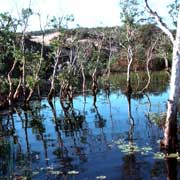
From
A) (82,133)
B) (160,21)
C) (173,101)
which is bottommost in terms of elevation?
(82,133)

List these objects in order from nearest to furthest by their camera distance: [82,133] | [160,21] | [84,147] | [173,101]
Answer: [173,101]
[160,21]
[84,147]
[82,133]

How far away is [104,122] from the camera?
27.0 m

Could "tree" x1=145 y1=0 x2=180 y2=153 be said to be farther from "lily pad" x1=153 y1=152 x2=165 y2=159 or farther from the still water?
the still water

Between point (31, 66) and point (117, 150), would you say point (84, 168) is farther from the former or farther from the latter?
point (31, 66)

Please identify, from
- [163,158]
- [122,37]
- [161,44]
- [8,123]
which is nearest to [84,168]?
[163,158]

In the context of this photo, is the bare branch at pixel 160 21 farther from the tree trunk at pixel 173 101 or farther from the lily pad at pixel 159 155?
the lily pad at pixel 159 155

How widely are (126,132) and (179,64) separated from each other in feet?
24.4

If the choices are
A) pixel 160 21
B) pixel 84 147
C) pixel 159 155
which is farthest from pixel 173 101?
pixel 84 147

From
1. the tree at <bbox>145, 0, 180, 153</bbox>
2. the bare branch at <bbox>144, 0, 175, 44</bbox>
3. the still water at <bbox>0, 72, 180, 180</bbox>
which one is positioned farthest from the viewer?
the bare branch at <bbox>144, 0, 175, 44</bbox>

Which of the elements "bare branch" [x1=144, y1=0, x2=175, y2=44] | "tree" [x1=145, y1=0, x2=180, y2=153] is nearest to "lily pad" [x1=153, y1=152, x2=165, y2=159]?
"tree" [x1=145, y1=0, x2=180, y2=153]

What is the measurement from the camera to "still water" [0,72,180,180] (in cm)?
1462

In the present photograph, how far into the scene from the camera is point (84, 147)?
62.5 feet

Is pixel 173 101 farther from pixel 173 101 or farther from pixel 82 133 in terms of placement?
pixel 82 133

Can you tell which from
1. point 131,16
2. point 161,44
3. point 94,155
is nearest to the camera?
point 94,155
